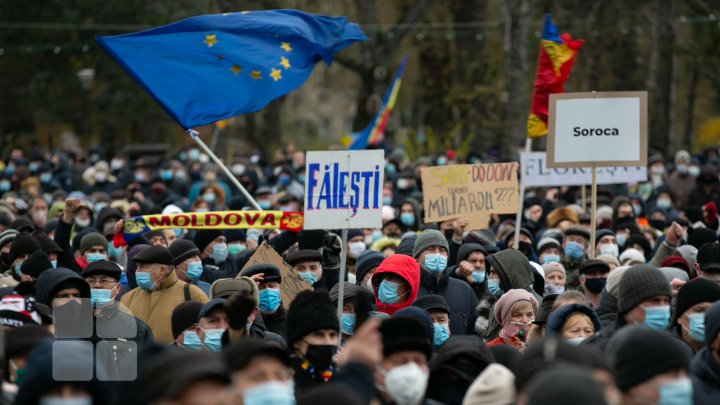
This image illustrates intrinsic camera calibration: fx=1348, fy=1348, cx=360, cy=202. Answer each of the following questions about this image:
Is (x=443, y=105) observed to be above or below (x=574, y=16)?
below

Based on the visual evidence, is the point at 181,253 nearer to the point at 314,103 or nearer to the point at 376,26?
the point at 376,26

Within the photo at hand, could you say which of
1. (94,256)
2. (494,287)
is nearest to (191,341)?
(494,287)

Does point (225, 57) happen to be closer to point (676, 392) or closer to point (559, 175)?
point (559, 175)

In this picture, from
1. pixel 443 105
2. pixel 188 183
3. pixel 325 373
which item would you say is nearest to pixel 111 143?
pixel 443 105

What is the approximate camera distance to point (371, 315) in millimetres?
7910

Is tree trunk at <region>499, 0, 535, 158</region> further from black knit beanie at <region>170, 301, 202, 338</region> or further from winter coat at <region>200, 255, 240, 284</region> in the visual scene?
black knit beanie at <region>170, 301, 202, 338</region>

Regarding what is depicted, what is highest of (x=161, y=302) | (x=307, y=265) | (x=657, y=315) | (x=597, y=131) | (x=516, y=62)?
(x=516, y=62)

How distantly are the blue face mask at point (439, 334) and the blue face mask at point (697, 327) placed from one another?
5.53ft

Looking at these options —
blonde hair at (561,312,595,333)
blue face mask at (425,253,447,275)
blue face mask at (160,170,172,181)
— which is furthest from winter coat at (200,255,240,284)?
blue face mask at (160,170,172,181)

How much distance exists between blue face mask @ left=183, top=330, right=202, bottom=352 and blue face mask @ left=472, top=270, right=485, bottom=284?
10.6ft

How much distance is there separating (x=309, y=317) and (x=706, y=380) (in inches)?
76.6

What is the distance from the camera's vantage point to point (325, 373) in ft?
21.6

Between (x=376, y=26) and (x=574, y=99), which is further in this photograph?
(x=376, y=26)

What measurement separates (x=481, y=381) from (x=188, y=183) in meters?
17.0
